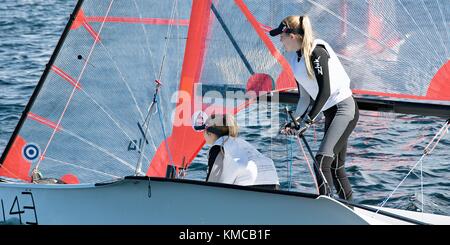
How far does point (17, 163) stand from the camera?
6.53m

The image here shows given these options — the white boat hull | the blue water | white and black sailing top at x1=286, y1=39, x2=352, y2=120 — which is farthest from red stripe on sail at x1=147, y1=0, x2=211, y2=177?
white and black sailing top at x1=286, y1=39, x2=352, y2=120

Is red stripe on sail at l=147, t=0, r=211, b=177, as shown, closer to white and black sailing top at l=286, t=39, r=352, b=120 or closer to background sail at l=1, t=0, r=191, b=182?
background sail at l=1, t=0, r=191, b=182

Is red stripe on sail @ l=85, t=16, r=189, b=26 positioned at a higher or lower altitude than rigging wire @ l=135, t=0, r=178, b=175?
higher

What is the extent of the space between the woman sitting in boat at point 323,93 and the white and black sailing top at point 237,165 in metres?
0.31

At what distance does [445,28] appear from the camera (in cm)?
613

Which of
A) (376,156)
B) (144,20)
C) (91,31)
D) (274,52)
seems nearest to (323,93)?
(274,52)

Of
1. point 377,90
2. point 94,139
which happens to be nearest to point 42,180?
point 94,139

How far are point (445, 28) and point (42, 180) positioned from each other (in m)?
2.66

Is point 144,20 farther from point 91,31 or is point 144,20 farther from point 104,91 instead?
point 104,91

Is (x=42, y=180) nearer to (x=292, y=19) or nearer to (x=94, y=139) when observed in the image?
(x=94, y=139)

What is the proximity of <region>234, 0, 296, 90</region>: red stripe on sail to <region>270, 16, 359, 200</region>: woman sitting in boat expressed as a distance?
781mm

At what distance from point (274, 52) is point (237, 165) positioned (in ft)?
4.89

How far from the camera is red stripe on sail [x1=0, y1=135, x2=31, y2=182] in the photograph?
21.4 feet

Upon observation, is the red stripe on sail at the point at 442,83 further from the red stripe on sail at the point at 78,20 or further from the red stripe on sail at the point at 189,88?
the red stripe on sail at the point at 78,20
